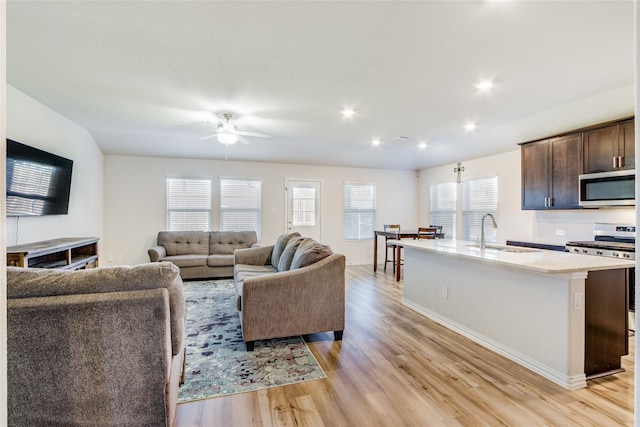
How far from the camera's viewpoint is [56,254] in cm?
393

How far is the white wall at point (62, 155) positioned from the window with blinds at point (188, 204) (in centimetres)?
119

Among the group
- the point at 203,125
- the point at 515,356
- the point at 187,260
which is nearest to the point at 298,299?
the point at 515,356

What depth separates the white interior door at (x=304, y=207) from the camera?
6.79 meters

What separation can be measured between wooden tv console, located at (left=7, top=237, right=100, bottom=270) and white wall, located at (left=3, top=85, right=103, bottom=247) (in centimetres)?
21

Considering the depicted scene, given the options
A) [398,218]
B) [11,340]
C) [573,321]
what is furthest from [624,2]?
[398,218]

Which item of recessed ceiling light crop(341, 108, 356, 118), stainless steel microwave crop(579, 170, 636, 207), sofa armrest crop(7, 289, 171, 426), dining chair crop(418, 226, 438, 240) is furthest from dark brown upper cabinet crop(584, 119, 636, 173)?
sofa armrest crop(7, 289, 171, 426)

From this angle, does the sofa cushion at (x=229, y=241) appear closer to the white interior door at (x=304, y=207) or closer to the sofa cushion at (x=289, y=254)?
the white interior door at (x=304, y=207)

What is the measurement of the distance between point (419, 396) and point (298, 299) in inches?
48.1

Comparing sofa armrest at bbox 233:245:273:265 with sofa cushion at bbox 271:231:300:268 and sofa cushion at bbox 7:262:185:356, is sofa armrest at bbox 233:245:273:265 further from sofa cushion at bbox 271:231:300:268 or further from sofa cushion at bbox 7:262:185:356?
sofa cushion at bbox 7:262:185:356

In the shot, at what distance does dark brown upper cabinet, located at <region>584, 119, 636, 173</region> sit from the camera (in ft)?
11.1

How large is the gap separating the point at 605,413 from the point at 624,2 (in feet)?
8.29

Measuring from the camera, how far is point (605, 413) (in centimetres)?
184

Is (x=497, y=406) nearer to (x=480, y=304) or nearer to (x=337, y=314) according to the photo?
(x=480, y=304)

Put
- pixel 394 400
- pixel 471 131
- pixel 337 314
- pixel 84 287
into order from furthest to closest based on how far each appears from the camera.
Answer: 1. pixel 471 131
2. pixel 337 314
3. pixel 394 400
4. pixel 84 287
